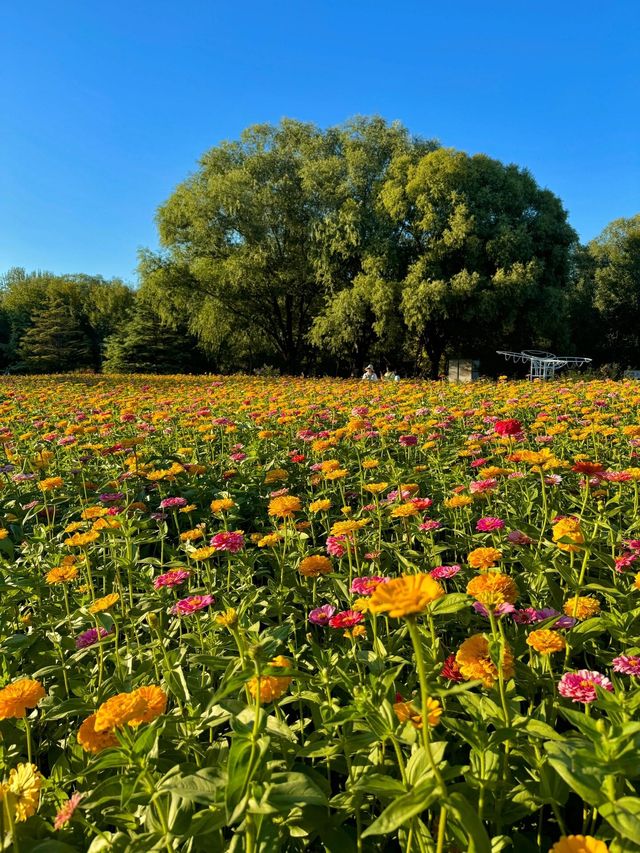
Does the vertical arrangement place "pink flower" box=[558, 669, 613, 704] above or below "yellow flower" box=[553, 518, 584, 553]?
below

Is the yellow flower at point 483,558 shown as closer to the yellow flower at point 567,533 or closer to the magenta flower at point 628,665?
the yellow flower at point 567,533

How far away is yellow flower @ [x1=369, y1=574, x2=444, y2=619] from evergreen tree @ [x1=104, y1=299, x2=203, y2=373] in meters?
26.2

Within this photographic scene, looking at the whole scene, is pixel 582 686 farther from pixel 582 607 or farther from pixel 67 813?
pixel 67 813

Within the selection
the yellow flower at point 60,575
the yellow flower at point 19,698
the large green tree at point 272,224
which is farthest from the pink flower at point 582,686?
the large green tree at point 272,224

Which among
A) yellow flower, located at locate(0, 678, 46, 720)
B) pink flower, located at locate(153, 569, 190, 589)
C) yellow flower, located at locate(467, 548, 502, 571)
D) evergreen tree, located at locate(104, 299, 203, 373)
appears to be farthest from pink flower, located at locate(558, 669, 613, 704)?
evergreen tree, located at locate(104, 299, 203, 373)

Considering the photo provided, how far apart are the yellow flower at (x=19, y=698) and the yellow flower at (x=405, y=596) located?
0.81 m

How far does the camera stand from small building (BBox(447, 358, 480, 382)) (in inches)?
825

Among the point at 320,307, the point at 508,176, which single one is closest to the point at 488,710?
the point at 508,176

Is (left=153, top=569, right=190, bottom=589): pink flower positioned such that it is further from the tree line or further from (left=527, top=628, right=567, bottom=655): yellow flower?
the tree line

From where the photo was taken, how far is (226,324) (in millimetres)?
21922

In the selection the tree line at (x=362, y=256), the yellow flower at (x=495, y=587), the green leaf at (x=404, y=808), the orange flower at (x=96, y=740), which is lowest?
the orange flower at (x=96, y=740)

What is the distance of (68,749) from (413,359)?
25.5 meters

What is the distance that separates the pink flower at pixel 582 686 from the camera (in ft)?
3.33

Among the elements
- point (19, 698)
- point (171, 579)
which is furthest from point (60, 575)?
point (19, 698)
